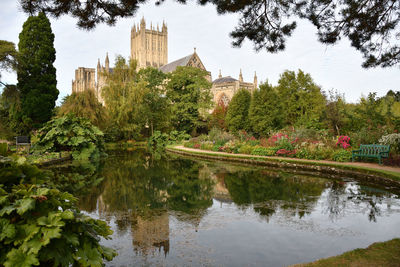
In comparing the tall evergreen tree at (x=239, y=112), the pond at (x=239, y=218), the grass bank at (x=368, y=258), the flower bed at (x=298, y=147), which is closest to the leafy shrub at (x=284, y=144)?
the flower bed at (x=298, y=147)

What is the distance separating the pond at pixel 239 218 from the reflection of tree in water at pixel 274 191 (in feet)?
0.07

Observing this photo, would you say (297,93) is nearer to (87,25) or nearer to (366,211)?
(366,211)

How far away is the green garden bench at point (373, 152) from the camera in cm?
1022

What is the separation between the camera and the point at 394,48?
19.9 ft

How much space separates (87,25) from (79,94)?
20144mm

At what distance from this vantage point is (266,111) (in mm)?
24234

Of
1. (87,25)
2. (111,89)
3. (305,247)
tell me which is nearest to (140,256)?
(305,247)

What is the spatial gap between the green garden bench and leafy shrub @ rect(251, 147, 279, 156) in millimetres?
3659

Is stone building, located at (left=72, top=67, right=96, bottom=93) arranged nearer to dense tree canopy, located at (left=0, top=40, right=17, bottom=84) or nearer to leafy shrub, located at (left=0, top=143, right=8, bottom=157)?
dense tree canopy, located at (left=0, top=40, right=17, bottom=84)

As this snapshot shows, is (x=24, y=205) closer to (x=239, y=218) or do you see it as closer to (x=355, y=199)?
(x=239, y=218)

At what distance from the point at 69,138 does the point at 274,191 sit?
12052 mm

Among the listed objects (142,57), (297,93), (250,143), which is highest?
(142,57)

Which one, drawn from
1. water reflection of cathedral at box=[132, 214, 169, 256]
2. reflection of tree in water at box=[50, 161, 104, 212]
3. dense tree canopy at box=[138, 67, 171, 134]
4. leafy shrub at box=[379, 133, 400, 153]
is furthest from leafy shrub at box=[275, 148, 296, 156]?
dense tree canopy at box=[138, 67, 171, 134]

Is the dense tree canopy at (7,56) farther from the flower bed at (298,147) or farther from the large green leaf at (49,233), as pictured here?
the large green leaf at (49,233)
